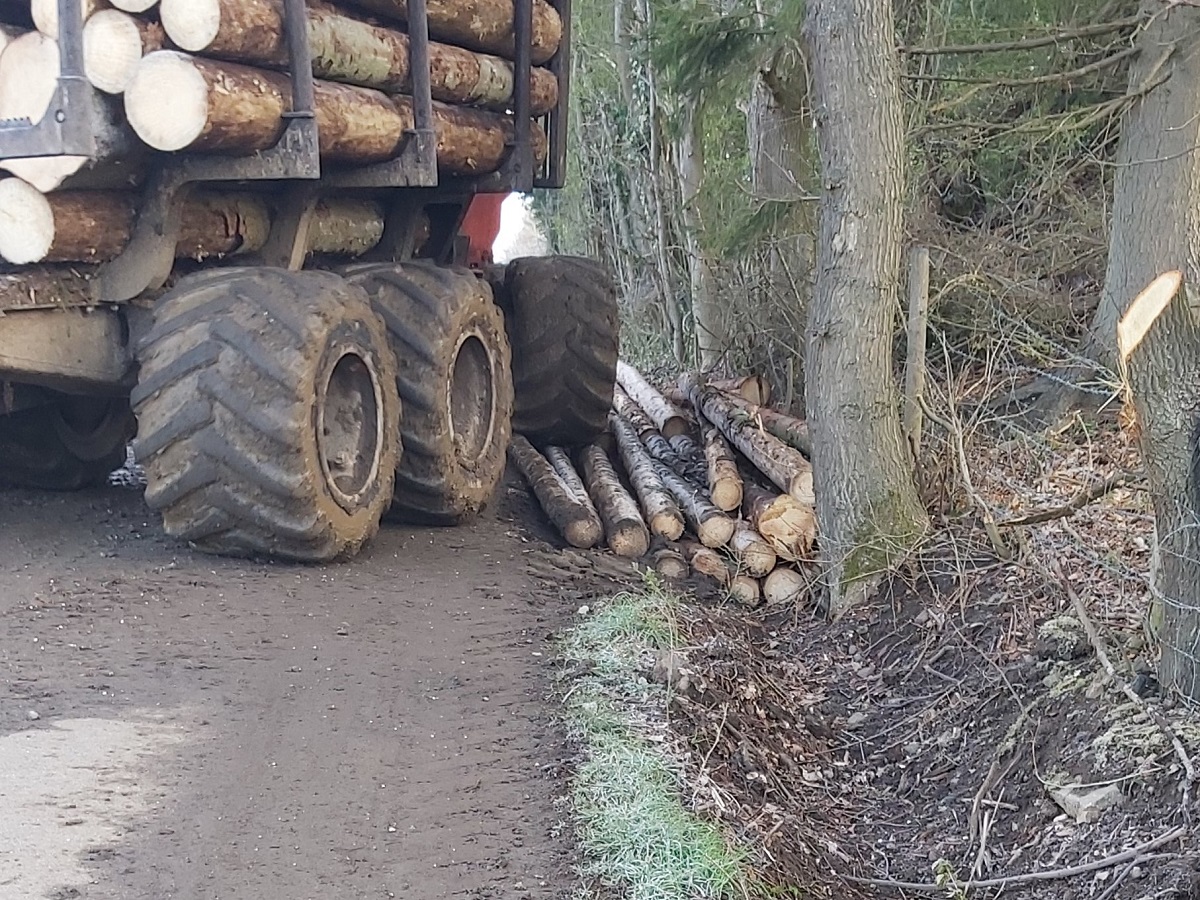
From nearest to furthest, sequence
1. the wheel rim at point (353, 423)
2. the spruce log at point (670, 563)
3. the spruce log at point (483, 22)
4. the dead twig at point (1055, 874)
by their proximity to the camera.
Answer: the dead twig at point (1055, 874), the wheel rim at point (353, 423), the spruce log at point (483, 22), the spruce log at point (670, 563)

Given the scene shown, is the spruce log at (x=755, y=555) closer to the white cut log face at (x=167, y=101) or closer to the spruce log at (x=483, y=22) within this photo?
the spruce log at (x=483, y=22)

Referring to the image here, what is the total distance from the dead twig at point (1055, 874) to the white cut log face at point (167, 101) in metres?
4.09

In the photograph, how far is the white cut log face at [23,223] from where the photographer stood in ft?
20.3

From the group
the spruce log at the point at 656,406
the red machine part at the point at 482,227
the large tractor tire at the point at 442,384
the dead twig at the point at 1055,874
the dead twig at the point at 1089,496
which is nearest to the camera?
the dead twig at the point at 1055,874

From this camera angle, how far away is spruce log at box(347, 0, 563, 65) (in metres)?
7.95

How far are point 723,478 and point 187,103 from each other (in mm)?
4512

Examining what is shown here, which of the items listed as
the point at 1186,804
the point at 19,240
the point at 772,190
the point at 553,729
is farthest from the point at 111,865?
the point at 772,190

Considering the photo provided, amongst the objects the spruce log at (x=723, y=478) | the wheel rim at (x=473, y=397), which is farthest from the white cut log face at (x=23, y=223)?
the spruce log at (x=723, y=478)

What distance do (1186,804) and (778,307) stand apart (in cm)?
887

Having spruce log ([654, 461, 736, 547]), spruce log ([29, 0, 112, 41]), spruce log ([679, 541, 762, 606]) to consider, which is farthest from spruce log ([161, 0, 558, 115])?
spruce log ([679, 541, 762, 606])

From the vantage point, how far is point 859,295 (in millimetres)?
7293

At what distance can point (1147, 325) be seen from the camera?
458 cm

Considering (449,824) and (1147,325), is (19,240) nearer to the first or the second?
(449,824)

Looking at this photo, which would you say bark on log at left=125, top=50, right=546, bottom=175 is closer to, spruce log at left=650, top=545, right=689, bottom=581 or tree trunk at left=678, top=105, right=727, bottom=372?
spruce log at left=650, top=545, right=689, bottom=581
